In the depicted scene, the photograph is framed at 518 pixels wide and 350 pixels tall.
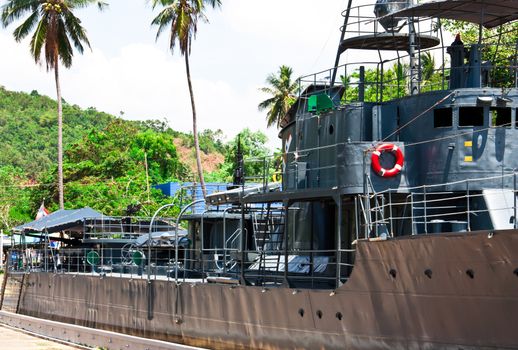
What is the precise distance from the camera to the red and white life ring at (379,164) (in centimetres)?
1848

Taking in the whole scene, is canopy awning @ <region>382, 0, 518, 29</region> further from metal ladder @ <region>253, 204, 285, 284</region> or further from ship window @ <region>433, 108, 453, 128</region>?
metal ladder @ <region>253, 204, 285, 284</region>

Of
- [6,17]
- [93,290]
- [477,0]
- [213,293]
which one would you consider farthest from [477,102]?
[6,17]

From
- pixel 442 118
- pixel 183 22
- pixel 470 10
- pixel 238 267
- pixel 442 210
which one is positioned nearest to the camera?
pixel 442 210

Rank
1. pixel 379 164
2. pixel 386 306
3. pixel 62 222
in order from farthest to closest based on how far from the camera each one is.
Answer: pixel 62 222, pixel 379 164, pixel 386 306

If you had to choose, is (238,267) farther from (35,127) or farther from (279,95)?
(35,127)

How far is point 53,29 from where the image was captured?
5231cm

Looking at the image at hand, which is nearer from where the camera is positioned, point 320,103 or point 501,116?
point 501,116

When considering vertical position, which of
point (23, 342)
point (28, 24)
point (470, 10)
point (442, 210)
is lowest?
Result: point (23, 342)

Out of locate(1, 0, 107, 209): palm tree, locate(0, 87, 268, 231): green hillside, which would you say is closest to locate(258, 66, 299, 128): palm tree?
locate(0, 87, 268, 231): green hillside

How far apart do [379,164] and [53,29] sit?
37.3m

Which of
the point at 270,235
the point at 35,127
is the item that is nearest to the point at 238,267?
the point at 270,235

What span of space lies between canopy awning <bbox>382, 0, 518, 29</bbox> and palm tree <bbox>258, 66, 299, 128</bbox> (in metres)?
53.8

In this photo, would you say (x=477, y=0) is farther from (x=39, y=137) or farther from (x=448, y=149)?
(x=39, y=137)

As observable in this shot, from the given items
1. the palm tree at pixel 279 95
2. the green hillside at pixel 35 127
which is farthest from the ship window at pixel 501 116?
the green hillside at pixel 35 127
